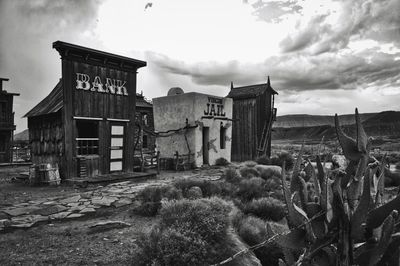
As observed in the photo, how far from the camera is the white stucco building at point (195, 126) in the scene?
17781 millimetres

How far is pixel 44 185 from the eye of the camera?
11844mm

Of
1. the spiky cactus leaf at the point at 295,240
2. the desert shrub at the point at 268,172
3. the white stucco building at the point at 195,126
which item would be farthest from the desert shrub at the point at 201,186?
the white stucco building at the point at 195,126

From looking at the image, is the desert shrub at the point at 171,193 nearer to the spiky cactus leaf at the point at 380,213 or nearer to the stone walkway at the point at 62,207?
the stone walkway at the point at 62,207

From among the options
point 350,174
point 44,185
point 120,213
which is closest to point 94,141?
point 44,185

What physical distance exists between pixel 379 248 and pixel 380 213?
0.15 metres

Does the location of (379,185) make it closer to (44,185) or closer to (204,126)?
(44,185)

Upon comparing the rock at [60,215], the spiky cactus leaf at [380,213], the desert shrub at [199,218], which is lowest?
the rock at [60,215]

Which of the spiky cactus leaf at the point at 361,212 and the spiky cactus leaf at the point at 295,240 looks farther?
the spiky cactus leaf at the point at 295,240

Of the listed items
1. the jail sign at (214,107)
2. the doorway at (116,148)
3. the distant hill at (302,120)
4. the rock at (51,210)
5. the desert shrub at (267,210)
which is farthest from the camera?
the distant hill at (302,120)

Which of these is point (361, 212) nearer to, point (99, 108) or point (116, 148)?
point (99, 108)

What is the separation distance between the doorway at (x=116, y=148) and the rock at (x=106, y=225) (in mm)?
7475

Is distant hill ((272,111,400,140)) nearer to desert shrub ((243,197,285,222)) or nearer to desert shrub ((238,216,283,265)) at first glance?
desert shrub ((243,197,285,222))

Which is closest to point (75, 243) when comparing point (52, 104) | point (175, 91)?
point (52, 104)

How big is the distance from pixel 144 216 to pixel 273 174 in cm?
749
